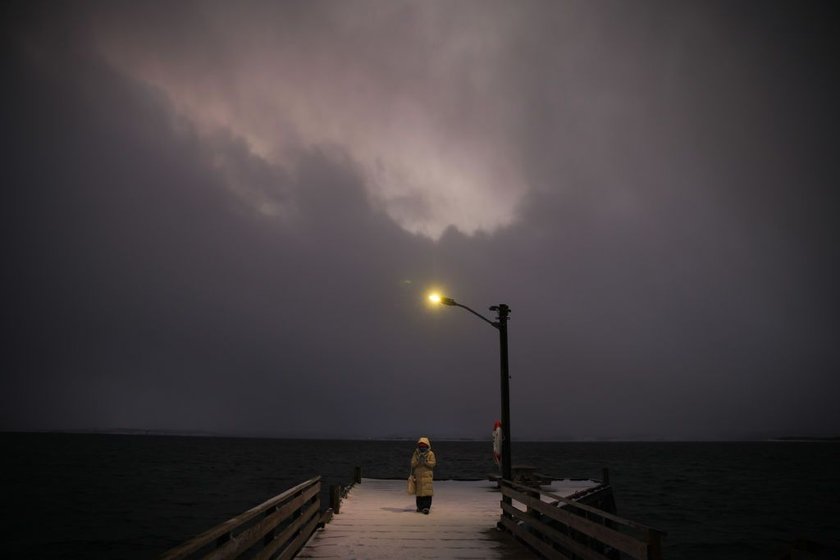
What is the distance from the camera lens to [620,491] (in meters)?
51.7

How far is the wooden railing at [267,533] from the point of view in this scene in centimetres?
537

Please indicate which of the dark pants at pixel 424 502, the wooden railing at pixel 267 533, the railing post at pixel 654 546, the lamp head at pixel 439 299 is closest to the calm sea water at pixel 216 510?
the dark pants at pixel 424 502

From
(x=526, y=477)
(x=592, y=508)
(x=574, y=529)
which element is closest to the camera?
(x=592, y=508)

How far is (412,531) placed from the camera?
1142 centimetres

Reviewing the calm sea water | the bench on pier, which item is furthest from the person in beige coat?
the calm sea water

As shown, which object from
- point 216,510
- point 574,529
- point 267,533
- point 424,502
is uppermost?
point 267,533

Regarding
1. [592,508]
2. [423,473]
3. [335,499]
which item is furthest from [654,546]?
[335,499]

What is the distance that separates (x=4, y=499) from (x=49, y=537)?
692 inches

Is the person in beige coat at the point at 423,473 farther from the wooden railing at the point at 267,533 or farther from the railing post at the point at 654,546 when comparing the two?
the railing post at the point at 654,546

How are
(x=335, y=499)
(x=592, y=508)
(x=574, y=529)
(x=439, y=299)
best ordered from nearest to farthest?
(x=592, y=508)
(x=574, y=529)
(x=335, y=499)
(x=439, y=299)

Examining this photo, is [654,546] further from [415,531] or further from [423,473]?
[423,473]

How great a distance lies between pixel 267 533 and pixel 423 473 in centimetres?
651

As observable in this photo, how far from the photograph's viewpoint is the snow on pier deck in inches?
373

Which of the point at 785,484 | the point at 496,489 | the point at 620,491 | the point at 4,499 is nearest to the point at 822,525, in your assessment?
the point at 620,491
